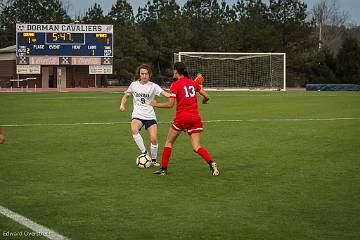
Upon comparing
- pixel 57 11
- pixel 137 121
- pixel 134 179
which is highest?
pixel 57 11

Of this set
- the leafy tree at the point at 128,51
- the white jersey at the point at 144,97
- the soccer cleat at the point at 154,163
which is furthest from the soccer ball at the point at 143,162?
the leafy tree at the point at 128,51

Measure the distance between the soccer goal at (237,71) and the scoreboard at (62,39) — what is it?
703 cm

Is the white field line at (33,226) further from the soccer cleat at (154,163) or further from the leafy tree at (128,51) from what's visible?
the leafy tree at (128,51)

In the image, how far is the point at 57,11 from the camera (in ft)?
300

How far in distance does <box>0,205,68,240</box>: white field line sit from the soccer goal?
51.8 m

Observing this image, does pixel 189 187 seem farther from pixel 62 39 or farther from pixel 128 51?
pixel 128 51

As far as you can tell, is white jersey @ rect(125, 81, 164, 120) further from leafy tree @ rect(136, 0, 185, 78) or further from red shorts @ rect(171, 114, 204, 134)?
leafy tree @ rect(136, 0, 185, 78)

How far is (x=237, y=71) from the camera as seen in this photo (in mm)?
60188

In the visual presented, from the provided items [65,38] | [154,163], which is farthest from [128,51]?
[154,163]

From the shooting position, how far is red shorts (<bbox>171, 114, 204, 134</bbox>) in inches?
402

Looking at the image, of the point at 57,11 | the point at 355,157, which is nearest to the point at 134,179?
the point at 355,157

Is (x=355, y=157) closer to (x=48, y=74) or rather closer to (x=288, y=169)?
(x=288, y=169)

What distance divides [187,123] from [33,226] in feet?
12.9

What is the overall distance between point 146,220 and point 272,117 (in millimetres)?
17236
